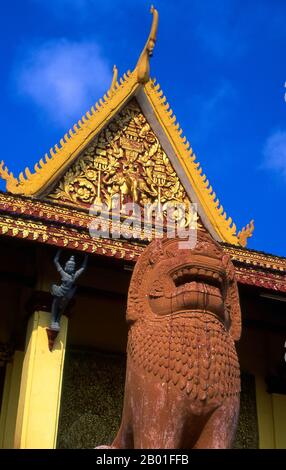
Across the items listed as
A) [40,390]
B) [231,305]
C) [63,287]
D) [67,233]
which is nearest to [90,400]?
[40,390]

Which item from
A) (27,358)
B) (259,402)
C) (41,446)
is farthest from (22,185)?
(259,402)

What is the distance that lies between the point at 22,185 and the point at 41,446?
4219 mm

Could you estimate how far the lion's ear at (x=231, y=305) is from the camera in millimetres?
4504

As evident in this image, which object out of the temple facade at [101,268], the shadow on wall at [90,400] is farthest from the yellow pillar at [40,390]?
the shadow on wall at [90,400]

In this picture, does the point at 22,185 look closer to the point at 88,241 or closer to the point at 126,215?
the point at 126,215

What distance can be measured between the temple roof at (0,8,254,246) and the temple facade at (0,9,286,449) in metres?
0.02

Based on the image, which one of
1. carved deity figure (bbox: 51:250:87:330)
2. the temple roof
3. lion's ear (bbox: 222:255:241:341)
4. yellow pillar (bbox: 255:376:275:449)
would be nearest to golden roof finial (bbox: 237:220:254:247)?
the temple roof

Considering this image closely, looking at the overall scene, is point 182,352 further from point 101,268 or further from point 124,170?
point 124,170

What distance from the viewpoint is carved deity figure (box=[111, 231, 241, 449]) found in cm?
395

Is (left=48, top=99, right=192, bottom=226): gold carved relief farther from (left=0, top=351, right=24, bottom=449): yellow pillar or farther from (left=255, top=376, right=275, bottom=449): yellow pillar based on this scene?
(left=255, top=376, right=275, bottom=449): yellow pillar

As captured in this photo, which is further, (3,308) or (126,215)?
(126,215)

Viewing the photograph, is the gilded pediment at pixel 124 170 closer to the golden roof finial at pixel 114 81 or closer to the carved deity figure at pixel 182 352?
the golden roof finial at pixel 114 81

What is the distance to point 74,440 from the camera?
8.72 metres

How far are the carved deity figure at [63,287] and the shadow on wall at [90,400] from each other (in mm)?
1609
